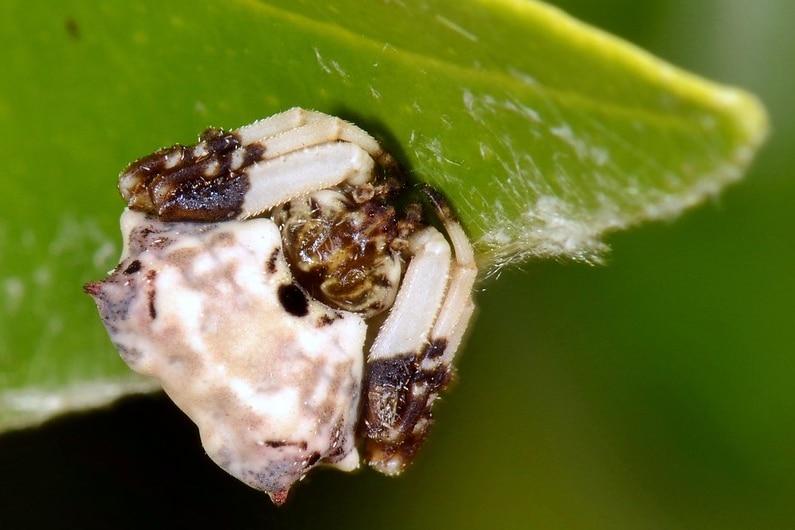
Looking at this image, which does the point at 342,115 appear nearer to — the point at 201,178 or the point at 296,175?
the point at 296,175

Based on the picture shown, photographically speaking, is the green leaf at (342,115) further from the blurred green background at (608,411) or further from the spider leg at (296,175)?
the blurred green background at (608,411)

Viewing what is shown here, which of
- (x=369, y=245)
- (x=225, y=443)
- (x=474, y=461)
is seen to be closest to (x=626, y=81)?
Result: (x=369, y=245)

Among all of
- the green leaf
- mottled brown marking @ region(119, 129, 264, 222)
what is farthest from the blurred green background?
mottled brown marking @ region(119, 129, 264, 222)

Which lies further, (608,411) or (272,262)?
(608,411)

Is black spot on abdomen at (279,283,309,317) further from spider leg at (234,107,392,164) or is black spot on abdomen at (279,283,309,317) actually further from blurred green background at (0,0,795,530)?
blurred green background at (0,0,795,530)

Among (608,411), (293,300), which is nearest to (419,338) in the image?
(293,300)

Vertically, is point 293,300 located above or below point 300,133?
below
